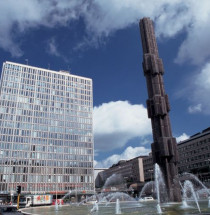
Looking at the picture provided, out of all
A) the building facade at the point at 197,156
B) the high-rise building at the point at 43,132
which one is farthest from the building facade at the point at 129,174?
the high-rise building at the point at 43,132

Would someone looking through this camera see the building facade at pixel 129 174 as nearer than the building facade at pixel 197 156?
No

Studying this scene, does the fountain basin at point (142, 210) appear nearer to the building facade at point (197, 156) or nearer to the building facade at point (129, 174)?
the building facade at point (197, 156)

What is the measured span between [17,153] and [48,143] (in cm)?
1362

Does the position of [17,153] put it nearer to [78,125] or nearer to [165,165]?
[78,125]

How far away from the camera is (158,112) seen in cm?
3584

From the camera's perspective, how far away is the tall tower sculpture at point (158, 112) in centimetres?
3278

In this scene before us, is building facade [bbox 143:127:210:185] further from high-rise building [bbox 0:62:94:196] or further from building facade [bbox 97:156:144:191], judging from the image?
building facade [bbox 97:156:144:191]

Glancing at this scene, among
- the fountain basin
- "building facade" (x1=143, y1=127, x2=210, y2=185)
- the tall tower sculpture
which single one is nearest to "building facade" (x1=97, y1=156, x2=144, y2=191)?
"building facade" (x1=143, y1=127, x2=210, y2=185)

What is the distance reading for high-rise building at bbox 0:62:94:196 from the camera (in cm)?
9412

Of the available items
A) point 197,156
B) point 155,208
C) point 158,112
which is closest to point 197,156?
point 197,156

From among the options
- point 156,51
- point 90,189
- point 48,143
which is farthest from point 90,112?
point 156,51

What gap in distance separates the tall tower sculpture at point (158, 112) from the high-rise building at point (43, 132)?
73.2 metres

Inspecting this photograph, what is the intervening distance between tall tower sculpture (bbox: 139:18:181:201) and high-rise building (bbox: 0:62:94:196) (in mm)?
73168

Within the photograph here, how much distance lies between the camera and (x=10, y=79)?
342 ft
